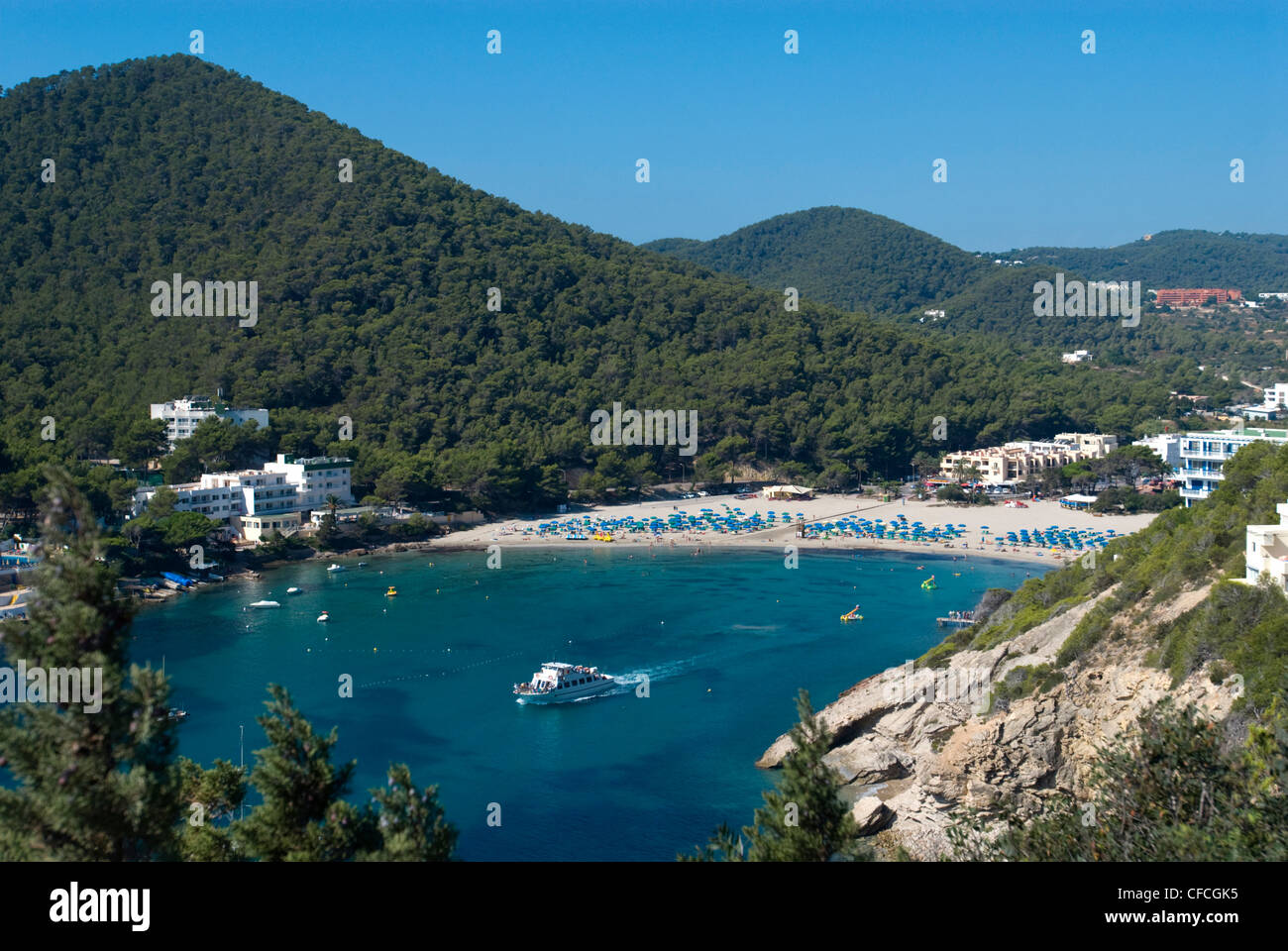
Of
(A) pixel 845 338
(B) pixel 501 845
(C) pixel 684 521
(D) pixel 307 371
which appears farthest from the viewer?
(A) pixel 845 338

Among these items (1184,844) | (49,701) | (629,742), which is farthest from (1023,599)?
(49,701)

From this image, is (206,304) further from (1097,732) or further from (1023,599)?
(1097,732)

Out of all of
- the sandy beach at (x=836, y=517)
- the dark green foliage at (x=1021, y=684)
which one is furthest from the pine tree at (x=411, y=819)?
the sandy beach at (x=836, y=517)

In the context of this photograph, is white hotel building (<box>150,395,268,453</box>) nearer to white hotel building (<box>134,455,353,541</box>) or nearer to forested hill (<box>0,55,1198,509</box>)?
forested hill (<box>0,55,1198,509</box>)

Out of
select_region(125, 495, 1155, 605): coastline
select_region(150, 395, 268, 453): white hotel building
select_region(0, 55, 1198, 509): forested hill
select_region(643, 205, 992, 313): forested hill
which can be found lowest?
select_region(125, 495, 1155, 605): coastline

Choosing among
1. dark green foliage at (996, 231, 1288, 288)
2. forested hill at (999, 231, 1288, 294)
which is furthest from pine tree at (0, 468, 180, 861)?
dark green foliage at (996, 231, 1288, 288)

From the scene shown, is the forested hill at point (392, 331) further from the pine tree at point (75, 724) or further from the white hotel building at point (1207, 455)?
the pine tree at point (75, 724)

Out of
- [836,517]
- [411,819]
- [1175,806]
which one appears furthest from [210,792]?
[836,517]
